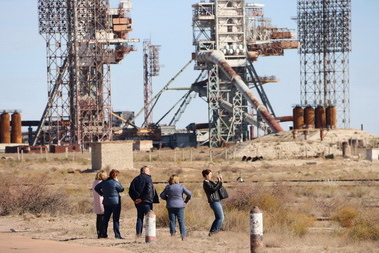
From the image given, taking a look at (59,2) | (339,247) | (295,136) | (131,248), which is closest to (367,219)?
(339,247)

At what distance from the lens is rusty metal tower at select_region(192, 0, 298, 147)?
106m

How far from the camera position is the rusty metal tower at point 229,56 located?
348ft

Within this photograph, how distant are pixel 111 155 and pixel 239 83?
46.2 meters

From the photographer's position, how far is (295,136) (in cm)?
8806

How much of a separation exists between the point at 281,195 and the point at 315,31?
85092 mm

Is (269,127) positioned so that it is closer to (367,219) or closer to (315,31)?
(315,31)

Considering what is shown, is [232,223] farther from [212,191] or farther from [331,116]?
[331,116]

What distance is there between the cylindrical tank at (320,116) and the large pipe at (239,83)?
30.8ft

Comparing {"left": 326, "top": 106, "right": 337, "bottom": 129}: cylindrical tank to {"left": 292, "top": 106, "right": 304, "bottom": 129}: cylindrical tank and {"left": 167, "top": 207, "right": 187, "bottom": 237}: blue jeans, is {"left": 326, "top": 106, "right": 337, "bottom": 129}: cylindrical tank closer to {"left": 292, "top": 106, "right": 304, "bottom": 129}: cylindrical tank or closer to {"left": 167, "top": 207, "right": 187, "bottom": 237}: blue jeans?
{"left": 292, "top": 106, "right": 304, "bottom": 129}: cylindrical tank

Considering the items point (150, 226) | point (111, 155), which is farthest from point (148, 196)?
point (111, 155)

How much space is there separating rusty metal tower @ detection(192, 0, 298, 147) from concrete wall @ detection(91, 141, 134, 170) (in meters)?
45.9

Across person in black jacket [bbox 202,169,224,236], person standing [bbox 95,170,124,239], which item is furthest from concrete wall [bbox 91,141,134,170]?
person in black jacket [bbox 202,169,224,236]

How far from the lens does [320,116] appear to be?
109 m

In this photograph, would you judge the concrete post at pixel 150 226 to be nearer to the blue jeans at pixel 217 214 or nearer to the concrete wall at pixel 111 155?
the blue jeans at pixel 217 214
